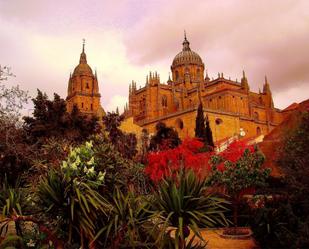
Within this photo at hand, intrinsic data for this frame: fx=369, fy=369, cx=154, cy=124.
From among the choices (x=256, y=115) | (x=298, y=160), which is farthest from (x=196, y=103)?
(x=298, y=160)

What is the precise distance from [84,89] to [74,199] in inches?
2352

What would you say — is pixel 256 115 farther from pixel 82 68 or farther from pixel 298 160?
pixel 298 160

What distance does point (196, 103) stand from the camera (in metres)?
53.5

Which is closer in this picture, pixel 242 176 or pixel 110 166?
pixel 110 166

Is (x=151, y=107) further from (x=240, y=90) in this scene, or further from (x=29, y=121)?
(x=29, y=121)

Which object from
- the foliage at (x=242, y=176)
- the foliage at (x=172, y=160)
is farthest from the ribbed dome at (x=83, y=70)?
the foliage at (x=242, y=176)

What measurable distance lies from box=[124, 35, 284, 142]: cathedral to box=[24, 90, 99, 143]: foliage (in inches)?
932

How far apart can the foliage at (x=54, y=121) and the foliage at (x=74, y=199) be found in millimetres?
15141

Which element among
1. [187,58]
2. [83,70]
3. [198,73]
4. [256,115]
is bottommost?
[256,115]

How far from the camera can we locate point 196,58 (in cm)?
6525

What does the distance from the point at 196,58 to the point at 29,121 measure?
152ft

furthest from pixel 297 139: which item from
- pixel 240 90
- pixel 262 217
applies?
pixel 240 90

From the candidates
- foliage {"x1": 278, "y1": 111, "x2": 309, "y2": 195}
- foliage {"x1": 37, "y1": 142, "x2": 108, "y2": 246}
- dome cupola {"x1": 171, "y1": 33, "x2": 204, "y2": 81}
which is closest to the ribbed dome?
dome cupola {"x1": 171, "y1": 33, "x2": 204, "y2": 81}

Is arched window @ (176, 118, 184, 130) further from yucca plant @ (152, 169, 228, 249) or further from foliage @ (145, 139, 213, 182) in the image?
yucca plant @ (152, 169, 228, 249)
